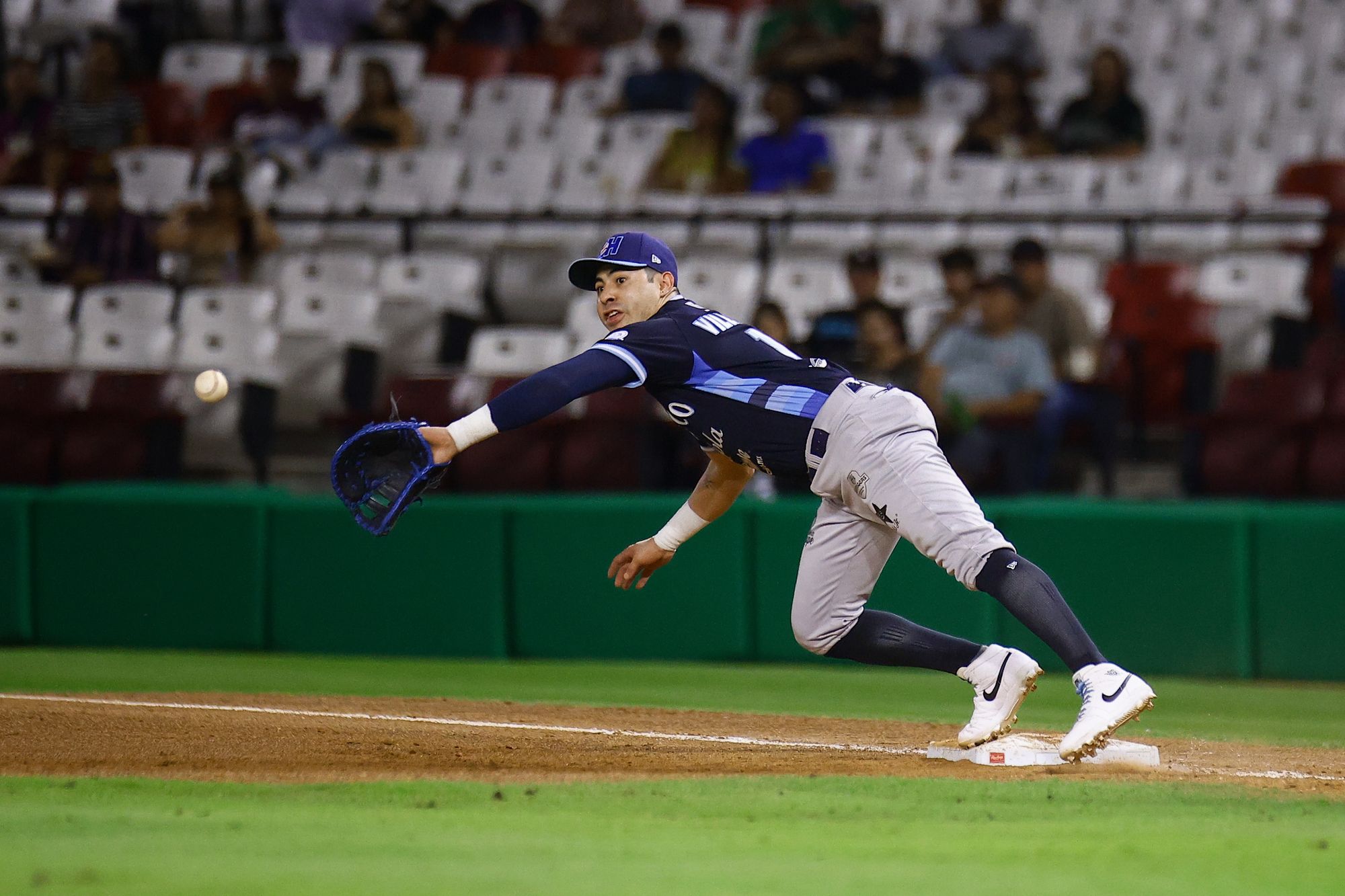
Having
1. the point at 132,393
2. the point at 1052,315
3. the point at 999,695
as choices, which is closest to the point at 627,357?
the point at 999,695

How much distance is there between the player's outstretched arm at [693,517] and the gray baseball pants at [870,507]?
355 mm

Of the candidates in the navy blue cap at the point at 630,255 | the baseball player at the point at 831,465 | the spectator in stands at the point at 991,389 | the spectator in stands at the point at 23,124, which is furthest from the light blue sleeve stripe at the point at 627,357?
the spectator in stands at the point at 23,124

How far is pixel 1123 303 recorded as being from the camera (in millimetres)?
11430

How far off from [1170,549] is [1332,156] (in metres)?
5.21

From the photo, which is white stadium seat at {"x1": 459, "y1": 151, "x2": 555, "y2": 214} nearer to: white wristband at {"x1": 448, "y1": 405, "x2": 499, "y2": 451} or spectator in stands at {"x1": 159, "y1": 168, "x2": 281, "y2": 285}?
spectator in stands at {"x1": 159, "y1": 168, "x2": 281, "y2": 285}

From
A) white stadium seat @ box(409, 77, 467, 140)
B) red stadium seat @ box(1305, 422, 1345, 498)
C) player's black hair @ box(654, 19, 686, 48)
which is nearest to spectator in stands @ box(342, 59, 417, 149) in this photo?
white stadium seat @ box(409, 77, 467, 140)

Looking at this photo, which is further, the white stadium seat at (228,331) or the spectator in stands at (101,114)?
the spectator in stands at (101,114)

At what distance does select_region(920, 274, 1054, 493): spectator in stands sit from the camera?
984 centimetres

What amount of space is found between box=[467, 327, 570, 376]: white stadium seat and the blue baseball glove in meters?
6.15

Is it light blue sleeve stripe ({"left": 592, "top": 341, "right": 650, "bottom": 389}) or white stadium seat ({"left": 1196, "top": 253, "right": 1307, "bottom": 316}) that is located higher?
white stadium seat ({"left": 1196, "top": 253, "right": 1307, "bottom": 316})

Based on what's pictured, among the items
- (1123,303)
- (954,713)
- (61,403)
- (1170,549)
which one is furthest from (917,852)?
(61,403)

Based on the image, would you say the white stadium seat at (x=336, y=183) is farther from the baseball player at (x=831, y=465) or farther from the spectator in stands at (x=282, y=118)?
the baseball player at (x=831, y=465)

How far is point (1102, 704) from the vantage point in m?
5.01

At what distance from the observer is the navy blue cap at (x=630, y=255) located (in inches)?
219
